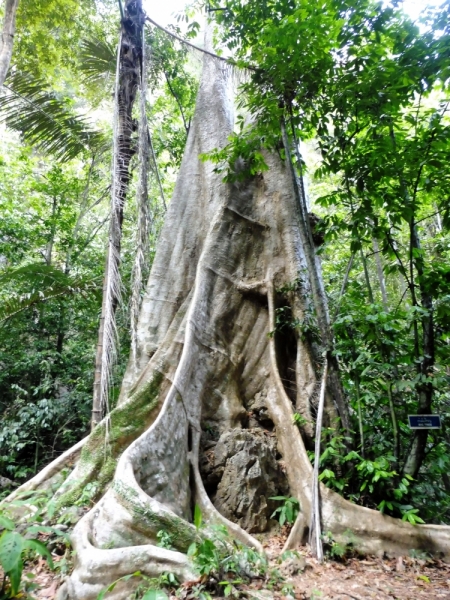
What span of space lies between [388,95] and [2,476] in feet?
20.0

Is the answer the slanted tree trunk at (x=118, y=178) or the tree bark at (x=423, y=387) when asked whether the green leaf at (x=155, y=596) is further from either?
the tree bark at (x=423, y=387)

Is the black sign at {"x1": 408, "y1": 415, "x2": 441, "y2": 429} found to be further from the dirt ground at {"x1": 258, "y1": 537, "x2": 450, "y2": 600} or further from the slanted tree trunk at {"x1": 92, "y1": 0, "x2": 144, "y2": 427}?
the slanted tree trunk at {"x1": 92, "y1": 0, "x2": 144, "y2": 427}

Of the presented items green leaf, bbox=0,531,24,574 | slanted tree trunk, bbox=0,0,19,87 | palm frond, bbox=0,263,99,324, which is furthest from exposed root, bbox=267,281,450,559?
slanted tree trunk, bbox=0,0,19,87

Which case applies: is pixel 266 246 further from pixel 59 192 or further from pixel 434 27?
pixel 59 192

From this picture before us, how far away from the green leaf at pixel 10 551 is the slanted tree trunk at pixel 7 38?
4.89m

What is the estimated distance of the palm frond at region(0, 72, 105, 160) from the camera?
646cm

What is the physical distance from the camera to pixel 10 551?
1858mm

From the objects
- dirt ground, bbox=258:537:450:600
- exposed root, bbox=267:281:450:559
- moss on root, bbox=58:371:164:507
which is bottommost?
dirt ground, bbox=258:537:450:600

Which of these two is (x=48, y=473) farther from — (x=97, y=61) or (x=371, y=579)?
(x=97, y=61)

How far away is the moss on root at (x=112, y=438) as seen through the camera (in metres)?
3.38

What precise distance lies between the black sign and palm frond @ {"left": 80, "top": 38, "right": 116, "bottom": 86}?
715cm

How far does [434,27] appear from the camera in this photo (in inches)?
135

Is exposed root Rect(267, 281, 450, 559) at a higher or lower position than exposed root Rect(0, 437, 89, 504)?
lower

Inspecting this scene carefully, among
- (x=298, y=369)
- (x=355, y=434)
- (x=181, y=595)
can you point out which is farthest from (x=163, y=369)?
(x=181, y=595)
